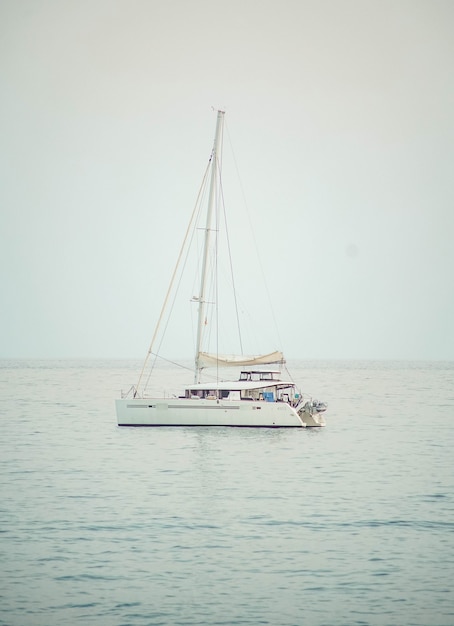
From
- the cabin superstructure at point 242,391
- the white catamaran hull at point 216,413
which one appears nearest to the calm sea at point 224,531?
the white catamaran hull at point 216,413

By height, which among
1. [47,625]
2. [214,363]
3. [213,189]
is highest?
[213,189]

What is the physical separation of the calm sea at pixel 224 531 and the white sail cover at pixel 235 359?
534 centimetres

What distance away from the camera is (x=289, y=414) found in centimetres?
6116

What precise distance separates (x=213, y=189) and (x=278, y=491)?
100 ft

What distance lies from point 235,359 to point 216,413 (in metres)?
6.06

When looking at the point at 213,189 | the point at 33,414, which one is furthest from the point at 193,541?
the point at 33,414

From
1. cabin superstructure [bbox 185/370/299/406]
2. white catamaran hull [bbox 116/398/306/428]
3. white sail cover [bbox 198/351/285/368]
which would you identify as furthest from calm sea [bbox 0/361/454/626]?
white sail cover [bbox 198/351/285/368]

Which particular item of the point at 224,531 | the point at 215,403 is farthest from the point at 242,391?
the point at 224,531

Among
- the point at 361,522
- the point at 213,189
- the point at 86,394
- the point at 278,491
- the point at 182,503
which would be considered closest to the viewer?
the point at 361,522

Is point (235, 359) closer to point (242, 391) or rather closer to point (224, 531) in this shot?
point (242, 391)

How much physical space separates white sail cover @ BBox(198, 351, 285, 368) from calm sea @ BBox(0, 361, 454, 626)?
534cm

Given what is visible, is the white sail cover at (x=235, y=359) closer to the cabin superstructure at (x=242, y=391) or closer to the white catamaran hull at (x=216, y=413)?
the cabin superstructure at (x=242, y=391)

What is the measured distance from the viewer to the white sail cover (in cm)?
6381

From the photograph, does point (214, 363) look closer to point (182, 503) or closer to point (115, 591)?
point (182, 503)
